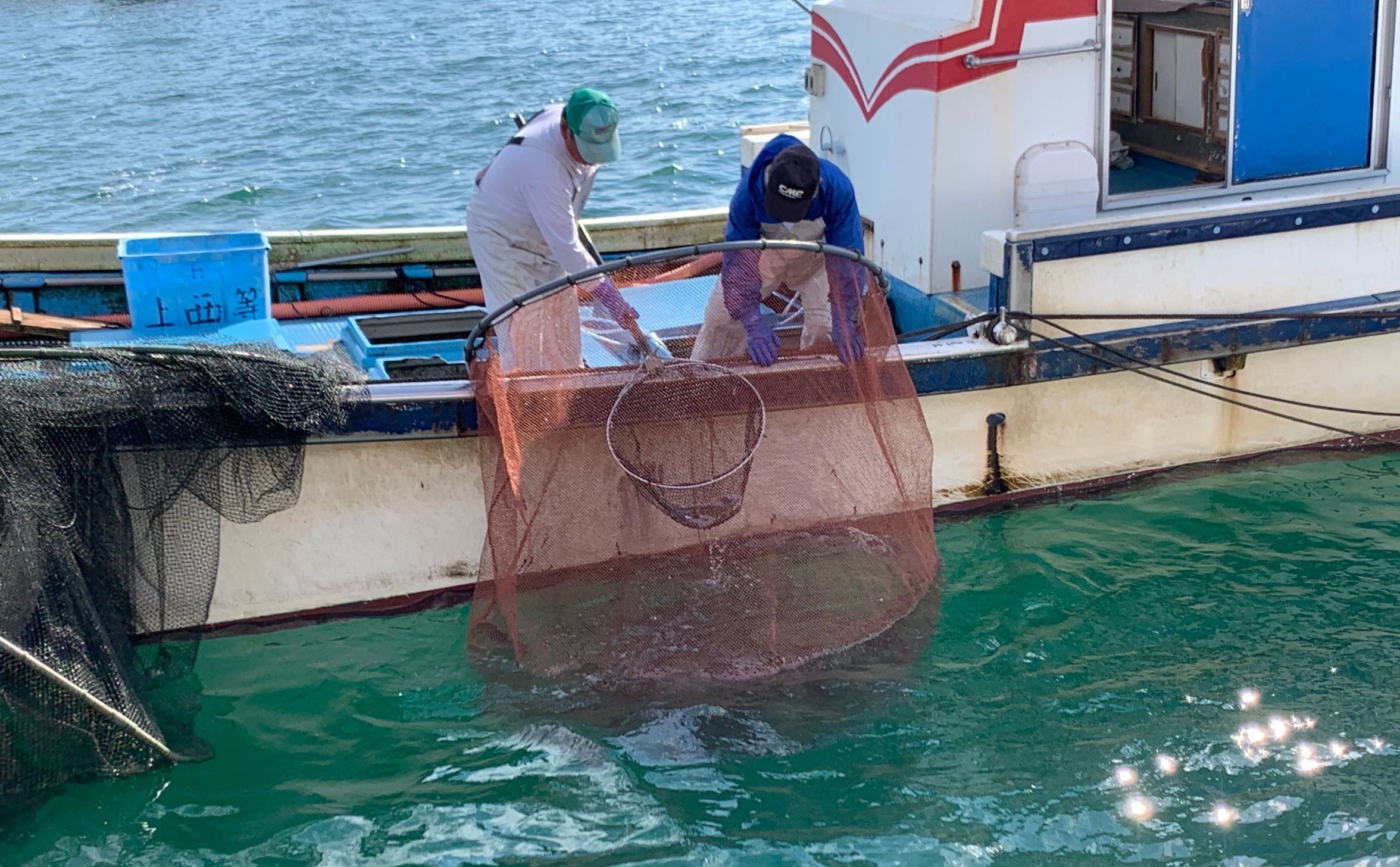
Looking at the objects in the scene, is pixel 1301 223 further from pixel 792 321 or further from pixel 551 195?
pixel 551 195

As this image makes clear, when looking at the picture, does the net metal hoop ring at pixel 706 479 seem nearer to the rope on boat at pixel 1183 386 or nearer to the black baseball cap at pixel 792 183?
the black baseball cap at pixel 792 183

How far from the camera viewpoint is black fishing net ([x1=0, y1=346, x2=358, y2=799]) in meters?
5.00

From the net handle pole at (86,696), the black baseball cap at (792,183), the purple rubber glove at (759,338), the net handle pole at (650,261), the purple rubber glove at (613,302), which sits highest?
the black baseball cap at (792,183)

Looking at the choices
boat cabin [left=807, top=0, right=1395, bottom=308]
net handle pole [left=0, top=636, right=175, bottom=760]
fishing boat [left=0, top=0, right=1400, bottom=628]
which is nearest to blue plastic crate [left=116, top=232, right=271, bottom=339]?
fishing boat [left=0, top=0, right=1400, bottom=628]

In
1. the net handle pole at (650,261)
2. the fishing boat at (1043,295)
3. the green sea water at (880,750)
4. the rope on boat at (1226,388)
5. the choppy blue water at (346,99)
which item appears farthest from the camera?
the choppy blue water at (346,99)

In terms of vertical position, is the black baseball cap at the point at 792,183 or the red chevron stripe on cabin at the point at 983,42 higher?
the red chevron stripe on cabin at the point at 983,42

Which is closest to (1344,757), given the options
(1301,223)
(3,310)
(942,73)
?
(1301,223)

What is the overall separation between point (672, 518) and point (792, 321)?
1.06 m

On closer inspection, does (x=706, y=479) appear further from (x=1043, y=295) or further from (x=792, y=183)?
(x=1043, y=295)

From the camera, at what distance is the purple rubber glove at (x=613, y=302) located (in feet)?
17.9

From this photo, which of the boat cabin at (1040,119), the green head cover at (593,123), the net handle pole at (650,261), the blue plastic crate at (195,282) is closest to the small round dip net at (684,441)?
the net handle pole at (650,261)

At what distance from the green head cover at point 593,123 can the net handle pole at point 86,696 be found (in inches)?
118

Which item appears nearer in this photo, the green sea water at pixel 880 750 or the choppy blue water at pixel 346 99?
the green sea water at pixel 880 750

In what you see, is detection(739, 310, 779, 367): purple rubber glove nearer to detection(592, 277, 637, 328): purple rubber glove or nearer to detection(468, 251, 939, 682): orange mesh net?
detection(468, 251, 939, 682): orange mesh net
